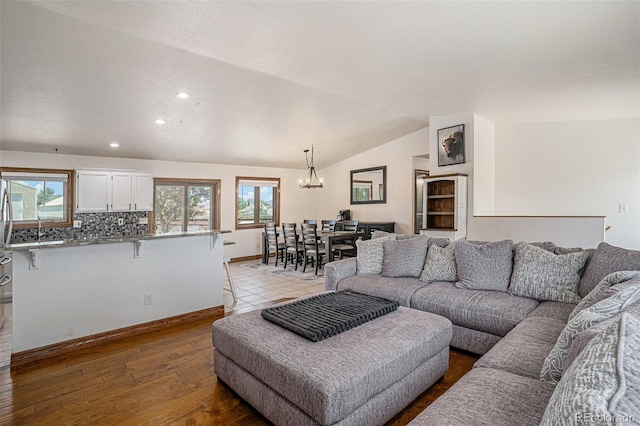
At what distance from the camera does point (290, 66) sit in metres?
3.58

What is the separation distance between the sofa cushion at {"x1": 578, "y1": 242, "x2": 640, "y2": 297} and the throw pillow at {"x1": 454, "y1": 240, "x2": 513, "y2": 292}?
1.76ft

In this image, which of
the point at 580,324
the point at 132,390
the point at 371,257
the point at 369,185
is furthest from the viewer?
the point at 369,185

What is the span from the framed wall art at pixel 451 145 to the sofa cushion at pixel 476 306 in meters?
2.86

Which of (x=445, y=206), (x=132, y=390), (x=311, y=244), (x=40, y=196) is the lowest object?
(x=132, y=390)

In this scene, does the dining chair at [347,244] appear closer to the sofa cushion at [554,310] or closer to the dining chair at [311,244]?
the dining chair at [311,244]

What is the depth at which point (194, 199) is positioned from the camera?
7.23 meters

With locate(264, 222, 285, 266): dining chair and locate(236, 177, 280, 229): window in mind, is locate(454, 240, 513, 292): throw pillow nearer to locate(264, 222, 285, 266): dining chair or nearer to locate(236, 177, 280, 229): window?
locate(264, 222, 285, 266): dining chair

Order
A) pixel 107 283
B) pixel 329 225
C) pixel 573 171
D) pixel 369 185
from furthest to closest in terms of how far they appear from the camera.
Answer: pixel 369 185
pixel 329 225
pixel 573 171
pixel 107 283

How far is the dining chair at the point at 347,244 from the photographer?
6.52 m

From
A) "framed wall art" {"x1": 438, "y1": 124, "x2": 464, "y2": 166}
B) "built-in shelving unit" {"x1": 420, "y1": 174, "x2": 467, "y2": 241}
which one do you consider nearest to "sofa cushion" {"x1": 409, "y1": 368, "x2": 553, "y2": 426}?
"built-in shelving unit" {"x1": 420, "y1": 174, "x2": 467, "y2": 241}

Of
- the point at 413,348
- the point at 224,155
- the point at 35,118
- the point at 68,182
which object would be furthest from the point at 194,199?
the point at 413,348

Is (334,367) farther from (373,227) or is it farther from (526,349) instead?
(373,227)

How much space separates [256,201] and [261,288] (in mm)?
3431

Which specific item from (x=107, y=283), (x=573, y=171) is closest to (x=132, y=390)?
(x=107, y=283)
